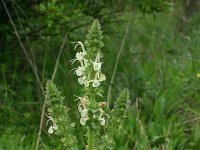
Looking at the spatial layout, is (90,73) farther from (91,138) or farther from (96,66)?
(91,138)

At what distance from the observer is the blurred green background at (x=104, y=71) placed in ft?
11.4

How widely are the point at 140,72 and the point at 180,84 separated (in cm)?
38

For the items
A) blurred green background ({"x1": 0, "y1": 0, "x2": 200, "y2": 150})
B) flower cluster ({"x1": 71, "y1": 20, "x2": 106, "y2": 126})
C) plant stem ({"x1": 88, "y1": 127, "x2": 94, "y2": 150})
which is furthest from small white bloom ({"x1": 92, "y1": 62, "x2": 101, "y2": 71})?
blurred green background ({"x1": 0, "y1": 0, "x2": 200, "y2": 150})

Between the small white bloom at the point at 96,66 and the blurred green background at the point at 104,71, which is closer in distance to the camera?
the small white bloom at the point at 96,66

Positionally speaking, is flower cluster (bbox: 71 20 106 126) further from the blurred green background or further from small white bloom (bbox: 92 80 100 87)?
the blurred green background

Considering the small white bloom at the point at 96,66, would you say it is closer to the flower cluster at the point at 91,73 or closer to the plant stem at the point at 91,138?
the flower cluster at the point at 91,73

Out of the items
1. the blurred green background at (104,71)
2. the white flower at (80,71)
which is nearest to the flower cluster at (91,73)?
the white flower at (80,71)

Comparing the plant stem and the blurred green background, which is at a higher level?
the blurred green background

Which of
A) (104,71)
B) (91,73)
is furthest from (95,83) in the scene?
(104,71)

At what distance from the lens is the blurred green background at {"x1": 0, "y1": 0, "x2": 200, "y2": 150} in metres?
3.46

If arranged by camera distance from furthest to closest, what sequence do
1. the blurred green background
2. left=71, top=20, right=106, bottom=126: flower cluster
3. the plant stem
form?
the blurred green background, the plant stem, left=71, top=20, right=106, bottom=126: flower cluster

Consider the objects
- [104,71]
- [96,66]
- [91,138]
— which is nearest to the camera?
[96,66]

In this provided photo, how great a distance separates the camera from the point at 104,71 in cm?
414

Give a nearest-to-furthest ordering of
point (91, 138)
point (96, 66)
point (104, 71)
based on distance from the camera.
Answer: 1. point (96, 66)
2. point (91, 138)
3. point (104, 71)
